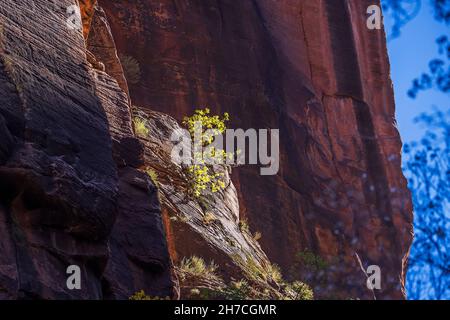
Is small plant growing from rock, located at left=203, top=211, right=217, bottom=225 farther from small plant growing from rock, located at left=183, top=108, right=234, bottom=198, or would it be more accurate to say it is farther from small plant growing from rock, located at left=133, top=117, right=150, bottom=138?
small plant growing from rock, located at left=133, top=117, right=150, bottom=138

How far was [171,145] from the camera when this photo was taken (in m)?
22.0

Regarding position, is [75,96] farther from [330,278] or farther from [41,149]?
[330,278]

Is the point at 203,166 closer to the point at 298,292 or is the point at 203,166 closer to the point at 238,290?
the point at 298,292

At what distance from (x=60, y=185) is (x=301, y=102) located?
22.8 metres

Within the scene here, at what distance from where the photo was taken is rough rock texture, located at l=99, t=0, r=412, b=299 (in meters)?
29.8

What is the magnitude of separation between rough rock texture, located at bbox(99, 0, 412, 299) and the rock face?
61 mm

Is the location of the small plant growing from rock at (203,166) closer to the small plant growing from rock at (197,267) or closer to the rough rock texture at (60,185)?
the small plant growing from rock at (197,267)

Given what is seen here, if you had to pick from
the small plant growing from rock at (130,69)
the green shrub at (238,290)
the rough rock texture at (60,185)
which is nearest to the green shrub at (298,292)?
the green shrub at (238,290)

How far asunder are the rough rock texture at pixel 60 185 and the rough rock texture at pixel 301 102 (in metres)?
11.6

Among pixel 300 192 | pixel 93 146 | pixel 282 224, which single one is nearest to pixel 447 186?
pixel 93 146

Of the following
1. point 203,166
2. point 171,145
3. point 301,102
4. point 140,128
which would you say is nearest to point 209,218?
point 203,166

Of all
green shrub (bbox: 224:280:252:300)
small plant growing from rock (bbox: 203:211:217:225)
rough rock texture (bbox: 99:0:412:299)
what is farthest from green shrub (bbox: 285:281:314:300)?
rough rock texture (bbox: 99:0:412:299)

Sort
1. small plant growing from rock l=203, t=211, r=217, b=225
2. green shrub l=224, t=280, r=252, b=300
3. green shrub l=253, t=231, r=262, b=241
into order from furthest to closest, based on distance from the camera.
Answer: green shrub l=253, t=231, r=262, b=241 → small plant growing from rock l=203, t=211, r=217, b=225 → green shrub l=224, t=280, r=252, b=300

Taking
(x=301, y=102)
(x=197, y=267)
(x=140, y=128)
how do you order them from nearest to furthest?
(x=197, y=267) → (x=140, y=128) → (x=301, y=102)
